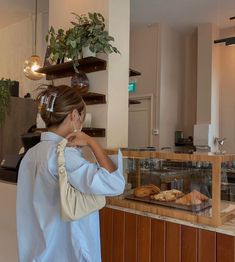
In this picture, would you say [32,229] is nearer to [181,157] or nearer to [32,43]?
[181,157]

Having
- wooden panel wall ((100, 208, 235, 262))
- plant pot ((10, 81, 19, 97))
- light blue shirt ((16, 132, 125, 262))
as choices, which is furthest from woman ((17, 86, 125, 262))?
plant pot ((10, 81, 19, 97))

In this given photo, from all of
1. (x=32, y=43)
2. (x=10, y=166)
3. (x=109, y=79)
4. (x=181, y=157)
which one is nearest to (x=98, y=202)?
(x=181, y=157)

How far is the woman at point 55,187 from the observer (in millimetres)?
1178

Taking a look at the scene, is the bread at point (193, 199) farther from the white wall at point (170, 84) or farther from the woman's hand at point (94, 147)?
the white wall at point (170, 84)

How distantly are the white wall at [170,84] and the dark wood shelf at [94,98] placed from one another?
3222 mm

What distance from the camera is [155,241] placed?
1.68m

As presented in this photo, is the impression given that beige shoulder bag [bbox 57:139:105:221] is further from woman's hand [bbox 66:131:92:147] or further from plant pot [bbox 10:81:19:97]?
plant pot [bbox 10:81:19:97]

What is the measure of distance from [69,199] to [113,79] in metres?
1.44

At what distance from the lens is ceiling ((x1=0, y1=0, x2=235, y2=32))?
4724 millimetres

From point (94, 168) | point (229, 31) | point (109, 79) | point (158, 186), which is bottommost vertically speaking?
point (158, 186)

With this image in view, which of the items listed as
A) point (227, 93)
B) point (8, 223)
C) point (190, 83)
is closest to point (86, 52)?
point (8, 223)

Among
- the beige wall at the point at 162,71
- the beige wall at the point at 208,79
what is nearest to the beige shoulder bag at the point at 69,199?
the beige wall at the point at 162,71

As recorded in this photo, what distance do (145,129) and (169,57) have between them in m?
1.43

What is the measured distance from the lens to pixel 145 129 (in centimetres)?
577
